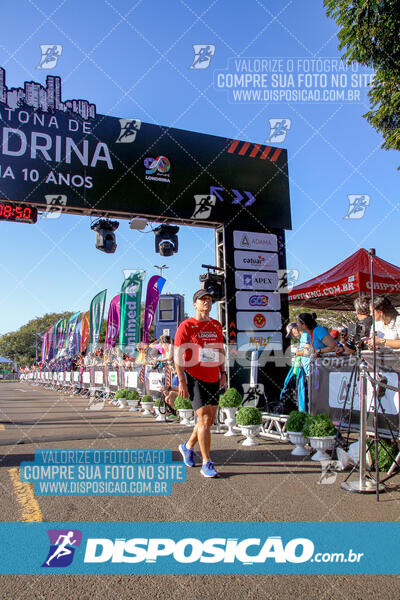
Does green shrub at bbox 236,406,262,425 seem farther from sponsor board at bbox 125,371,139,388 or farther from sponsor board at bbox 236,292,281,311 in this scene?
sponsor board at bbox 125,371,139,388

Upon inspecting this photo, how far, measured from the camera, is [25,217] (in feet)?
31.9

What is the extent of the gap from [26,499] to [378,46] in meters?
9.44

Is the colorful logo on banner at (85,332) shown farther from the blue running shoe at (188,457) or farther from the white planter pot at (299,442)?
the blue running shoe at (188,457)

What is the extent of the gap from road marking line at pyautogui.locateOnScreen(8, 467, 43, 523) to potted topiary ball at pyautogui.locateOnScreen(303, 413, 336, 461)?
316 cm

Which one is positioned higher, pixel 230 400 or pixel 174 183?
pixel 174 183

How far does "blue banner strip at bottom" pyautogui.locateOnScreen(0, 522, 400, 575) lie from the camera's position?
2707mm

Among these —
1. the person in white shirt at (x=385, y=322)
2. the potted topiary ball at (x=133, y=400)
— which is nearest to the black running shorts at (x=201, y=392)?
the person in white shirt at (x=385, y=322)

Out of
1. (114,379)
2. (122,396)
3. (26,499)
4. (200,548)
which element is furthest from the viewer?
(114,379)

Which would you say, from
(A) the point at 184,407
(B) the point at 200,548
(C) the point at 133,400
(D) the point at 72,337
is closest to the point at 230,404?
A: (A) the point at 184,407

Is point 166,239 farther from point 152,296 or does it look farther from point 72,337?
point 72,337

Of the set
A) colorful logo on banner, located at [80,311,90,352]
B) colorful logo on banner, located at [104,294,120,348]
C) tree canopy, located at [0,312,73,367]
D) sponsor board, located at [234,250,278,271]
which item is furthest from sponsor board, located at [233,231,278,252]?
tree canopy, located at [0,312,73,367]

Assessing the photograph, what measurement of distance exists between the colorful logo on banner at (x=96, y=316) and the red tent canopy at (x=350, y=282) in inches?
380

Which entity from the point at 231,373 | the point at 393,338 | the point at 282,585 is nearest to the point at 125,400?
the point at 231,373

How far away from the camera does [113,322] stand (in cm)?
1873
